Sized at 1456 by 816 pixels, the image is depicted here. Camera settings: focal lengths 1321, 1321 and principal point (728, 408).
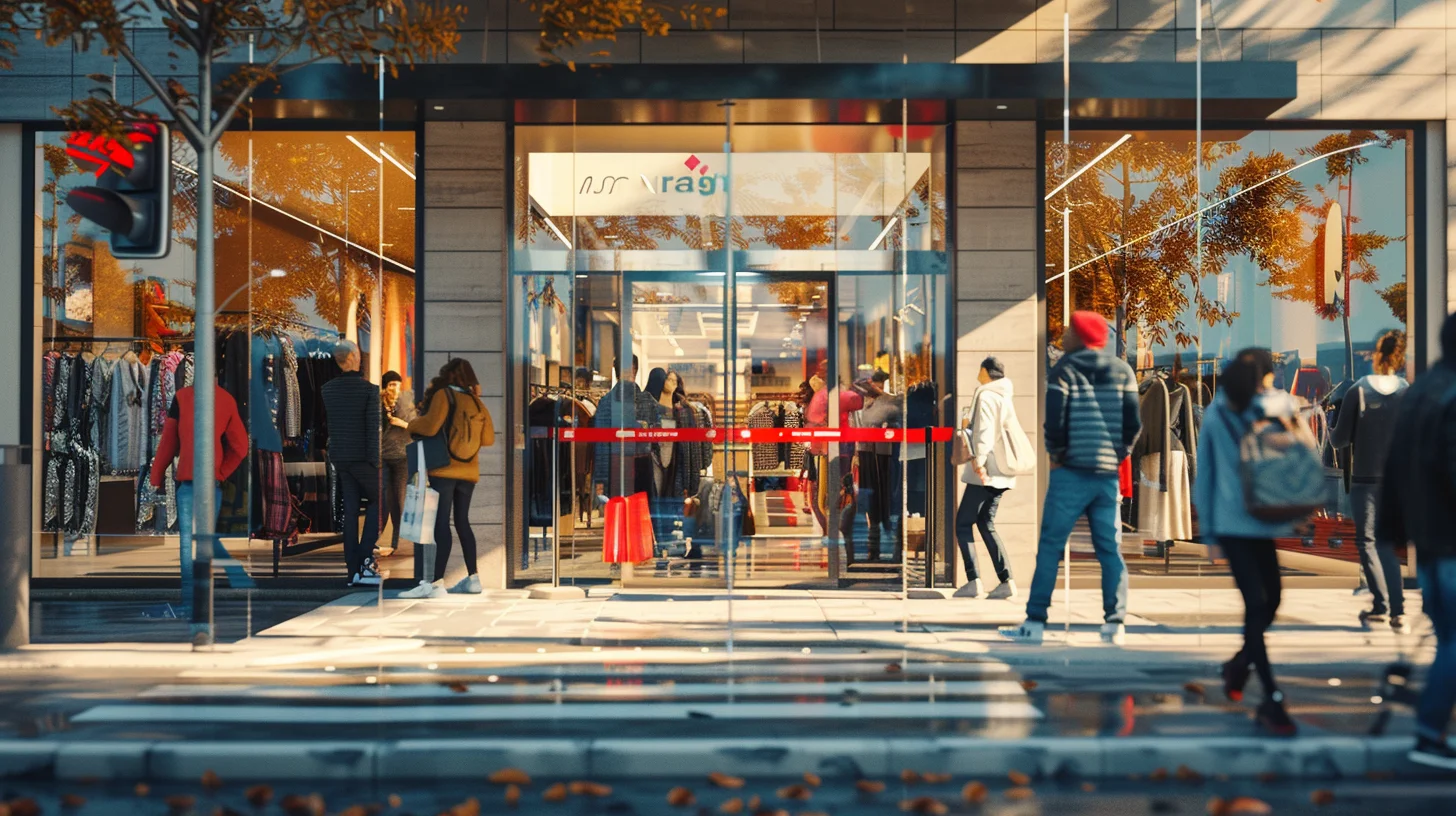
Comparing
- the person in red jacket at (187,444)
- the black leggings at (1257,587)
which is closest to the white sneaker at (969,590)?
the black leggings at (1257,587)

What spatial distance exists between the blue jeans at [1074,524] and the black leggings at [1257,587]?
1.98m

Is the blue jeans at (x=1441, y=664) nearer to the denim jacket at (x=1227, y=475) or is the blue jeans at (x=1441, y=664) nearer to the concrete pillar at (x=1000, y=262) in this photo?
the denim jacket at (x=1227, y=475)

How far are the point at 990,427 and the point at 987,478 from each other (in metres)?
0.39

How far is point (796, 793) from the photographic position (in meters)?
4.81

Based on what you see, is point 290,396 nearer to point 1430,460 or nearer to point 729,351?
point 729,351

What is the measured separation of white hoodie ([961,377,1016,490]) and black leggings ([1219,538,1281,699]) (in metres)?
3.91

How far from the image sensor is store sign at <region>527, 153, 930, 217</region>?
1162 centimetres

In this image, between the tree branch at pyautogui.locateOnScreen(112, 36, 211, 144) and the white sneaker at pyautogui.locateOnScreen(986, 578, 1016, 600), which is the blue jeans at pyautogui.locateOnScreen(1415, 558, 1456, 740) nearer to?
the white sneaker at pyautogui.locateOnScreen(986, 578, 1016, 600)

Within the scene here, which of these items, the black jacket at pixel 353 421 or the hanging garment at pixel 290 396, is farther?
the hanging garment at pixel 290 396

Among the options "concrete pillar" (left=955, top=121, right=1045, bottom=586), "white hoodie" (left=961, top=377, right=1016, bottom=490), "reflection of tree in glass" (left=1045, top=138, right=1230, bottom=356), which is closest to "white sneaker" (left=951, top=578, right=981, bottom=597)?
"concrete pillar" (left=955, top=121, right=1045, bottom=586)

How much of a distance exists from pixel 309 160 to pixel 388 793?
8.43 metres

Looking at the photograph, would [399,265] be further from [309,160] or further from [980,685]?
[980,685]

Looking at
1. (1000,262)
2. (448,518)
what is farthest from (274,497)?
(1000,262)

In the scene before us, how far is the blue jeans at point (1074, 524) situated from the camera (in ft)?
26.6
